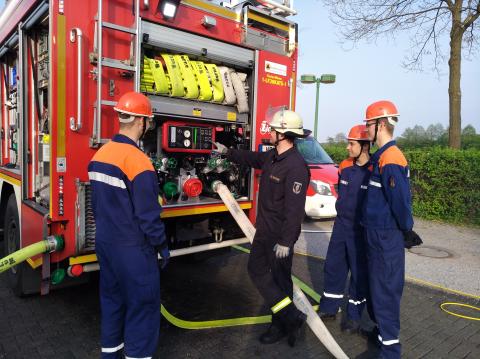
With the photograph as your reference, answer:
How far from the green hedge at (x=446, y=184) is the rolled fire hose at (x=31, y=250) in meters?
9.09

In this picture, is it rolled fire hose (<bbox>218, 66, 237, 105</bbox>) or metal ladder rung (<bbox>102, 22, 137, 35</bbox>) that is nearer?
metal ladder rung (<bbox>102, 22, 137, 35</bbox>)

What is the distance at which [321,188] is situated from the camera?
848 cm

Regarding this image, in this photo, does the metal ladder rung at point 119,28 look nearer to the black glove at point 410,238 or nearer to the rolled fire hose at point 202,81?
the rolled fire hose at point 202,81

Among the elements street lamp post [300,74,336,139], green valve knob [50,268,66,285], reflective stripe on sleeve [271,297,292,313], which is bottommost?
reflective stripe on sleeve [271,297,292,313]

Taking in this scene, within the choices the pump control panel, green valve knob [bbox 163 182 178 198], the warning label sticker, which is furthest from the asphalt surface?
the warning label sticker

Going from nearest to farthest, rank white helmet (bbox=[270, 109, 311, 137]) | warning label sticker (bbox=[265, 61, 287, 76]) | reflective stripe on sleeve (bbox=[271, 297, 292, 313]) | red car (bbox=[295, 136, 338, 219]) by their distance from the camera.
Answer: reflective stripe on sleeve (bbox=[271, 297, 292, 313]), white helmet (bbox=[270, 109, 311, 137]), warning label sticker (bbox=[265, 61, 287, 76]), red car (bbox=[295, 136, 338, 219])

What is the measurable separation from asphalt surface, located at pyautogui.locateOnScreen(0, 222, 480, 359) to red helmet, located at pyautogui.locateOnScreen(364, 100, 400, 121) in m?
2.04

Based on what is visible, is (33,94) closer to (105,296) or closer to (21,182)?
(21,182)

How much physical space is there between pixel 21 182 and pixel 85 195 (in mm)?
1250

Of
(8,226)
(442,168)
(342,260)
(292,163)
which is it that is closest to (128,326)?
(292,163)

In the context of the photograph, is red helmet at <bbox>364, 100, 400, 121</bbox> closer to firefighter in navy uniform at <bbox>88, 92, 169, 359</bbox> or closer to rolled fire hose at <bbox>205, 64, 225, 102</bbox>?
rolled fire hose at <bbox>205, 64, 225, 102</bbox>

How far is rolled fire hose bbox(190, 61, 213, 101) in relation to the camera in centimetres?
420

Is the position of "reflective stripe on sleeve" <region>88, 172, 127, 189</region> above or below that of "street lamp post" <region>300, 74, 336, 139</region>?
below

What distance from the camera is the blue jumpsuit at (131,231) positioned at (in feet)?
8.30
